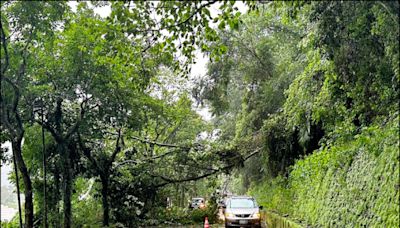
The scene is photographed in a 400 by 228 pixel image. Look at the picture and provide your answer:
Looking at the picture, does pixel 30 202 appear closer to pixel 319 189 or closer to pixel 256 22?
pixel 319 189

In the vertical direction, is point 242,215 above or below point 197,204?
below

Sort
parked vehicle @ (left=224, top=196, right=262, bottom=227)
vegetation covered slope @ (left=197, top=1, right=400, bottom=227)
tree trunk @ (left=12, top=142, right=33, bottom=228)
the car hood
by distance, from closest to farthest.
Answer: vegetation covered slope @ (left=197, top=1, right=400, bottom=227), tree trunk @ (left=12, top=142, right=33, bottom=228), parked vehicle @ (left=224, top=196, right=262, bottom=227), the car hood

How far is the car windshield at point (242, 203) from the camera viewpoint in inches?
715

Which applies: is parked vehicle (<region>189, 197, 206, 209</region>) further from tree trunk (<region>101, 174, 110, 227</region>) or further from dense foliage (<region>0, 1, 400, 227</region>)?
tree trunk (<region>101, 174, 110, 227</region>)

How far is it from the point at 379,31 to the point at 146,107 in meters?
13.1

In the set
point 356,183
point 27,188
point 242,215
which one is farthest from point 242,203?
point 356,183

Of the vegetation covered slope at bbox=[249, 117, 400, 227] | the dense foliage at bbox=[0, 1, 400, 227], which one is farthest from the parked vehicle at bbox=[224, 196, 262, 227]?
the vegetation covered slope at bbox=[249, 117, 400, 227]

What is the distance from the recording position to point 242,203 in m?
18.4

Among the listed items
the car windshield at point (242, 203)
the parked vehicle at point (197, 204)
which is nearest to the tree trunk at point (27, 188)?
the car windshield at point (242, 203)

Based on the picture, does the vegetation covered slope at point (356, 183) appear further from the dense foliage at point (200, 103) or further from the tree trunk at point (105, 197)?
the tree trunk at point (105, 197)

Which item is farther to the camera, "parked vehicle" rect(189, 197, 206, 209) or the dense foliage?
"parked vehicle" rect(189, 197, 206, 209)

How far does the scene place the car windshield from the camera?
18172 millimetres

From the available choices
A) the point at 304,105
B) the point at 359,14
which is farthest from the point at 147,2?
the point at 304,105

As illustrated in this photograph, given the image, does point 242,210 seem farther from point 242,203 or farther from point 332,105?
point 332,105
